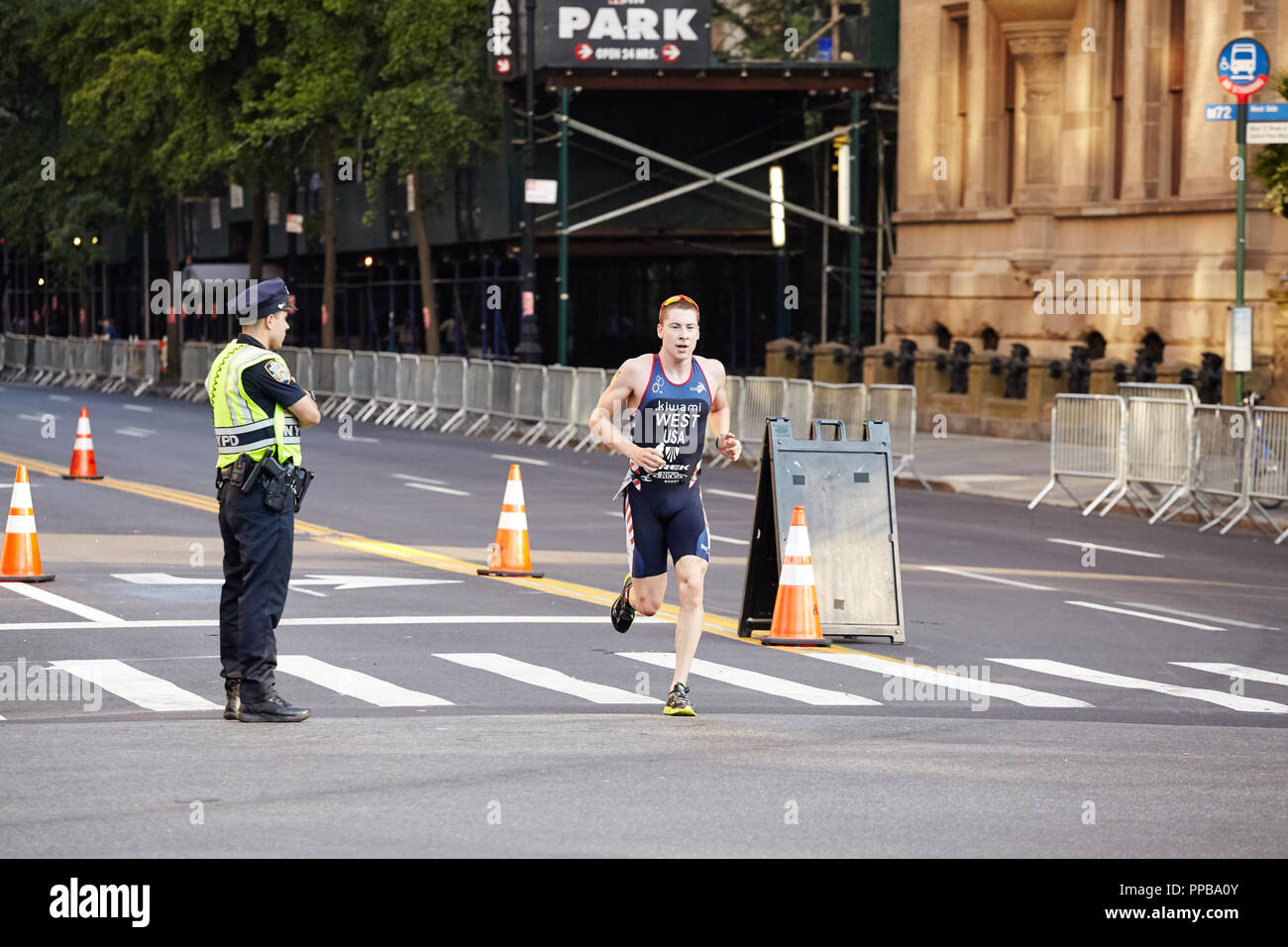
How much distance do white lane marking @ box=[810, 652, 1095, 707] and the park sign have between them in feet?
96.1

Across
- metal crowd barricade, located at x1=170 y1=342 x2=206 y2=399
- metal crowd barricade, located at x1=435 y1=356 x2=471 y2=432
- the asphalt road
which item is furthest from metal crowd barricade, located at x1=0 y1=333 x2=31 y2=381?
the asphalt road

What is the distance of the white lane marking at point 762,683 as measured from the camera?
12172 millimetres

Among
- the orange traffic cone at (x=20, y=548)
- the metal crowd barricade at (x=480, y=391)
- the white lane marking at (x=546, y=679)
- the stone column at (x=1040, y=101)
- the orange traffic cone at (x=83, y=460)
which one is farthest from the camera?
the metal crowd barricade at (x=480, y=391)

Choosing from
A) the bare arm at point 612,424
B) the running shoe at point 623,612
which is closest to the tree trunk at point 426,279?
the running shoe at point 623,612

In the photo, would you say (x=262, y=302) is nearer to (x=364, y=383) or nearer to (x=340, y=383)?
(x=364, y=383)

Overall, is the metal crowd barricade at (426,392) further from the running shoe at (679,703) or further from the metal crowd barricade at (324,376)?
the running shoe at (679,703)

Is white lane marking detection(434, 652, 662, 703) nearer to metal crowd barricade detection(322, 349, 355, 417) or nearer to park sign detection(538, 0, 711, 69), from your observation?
park sign detection(538, 0, 711, 69)

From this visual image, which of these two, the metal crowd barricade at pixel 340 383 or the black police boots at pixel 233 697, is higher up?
the metal crowd barricade at pixel 340 383

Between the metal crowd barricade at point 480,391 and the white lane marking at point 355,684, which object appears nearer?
the white lane marking at point 355,684

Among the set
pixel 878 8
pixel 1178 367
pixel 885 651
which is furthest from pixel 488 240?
pixel 885 651

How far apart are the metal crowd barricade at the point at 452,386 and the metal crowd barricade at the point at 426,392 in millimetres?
103

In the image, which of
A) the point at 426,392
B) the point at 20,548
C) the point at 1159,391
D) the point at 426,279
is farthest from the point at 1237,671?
the point at 426,279

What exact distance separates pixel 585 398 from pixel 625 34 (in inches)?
404
